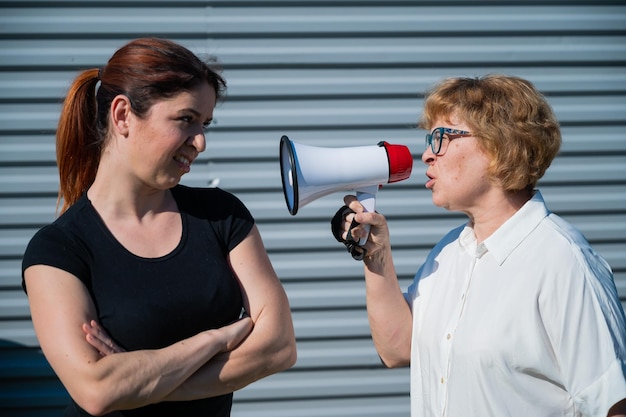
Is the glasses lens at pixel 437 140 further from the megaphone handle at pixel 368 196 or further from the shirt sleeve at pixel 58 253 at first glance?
the shirt sleeve at pixel 58 253

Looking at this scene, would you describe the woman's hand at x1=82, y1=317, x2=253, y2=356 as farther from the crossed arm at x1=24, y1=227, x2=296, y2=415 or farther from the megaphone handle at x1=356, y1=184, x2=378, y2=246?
the megaphone handle at x1=356, y1=184, x2=378, y2=246

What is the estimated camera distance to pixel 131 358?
2342 mm

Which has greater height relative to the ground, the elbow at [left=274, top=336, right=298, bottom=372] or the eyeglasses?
the eyeglasses

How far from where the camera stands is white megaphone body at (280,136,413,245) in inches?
105

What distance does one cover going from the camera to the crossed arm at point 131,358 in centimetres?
231

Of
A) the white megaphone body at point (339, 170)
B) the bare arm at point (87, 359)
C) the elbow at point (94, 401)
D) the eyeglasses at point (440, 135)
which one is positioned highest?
the eyeglasses at point (440, 135)

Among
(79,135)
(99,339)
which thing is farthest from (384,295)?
(79,135)

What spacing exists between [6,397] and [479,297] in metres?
3.10

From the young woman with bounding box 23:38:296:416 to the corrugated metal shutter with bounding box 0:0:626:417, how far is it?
6.17 ft

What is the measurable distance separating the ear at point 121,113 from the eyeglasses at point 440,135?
1.03m

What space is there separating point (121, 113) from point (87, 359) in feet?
2.61

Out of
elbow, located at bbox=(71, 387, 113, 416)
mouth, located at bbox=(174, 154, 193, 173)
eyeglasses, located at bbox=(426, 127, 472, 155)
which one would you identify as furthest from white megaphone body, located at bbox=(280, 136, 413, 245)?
elbow, located at bbox=(71, 387, 113, 416)

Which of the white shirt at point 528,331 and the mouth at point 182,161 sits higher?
the mouth at point 182,161

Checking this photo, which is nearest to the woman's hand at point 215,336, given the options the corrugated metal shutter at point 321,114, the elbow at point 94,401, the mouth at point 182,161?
the elbow at point 94,401
